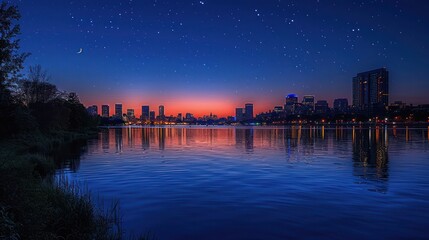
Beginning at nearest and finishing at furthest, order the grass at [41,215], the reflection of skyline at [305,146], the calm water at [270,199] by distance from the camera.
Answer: the grass at [41,215] → the calm water at [270,199] → the reflection of skyline at [305,146]

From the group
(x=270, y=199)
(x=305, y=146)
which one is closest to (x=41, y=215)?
(x=270, y=199)

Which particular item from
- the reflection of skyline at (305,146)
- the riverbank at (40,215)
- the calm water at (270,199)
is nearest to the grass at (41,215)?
the riverbank at (40,215)

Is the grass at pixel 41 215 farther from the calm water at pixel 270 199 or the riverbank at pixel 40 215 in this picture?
the calm water at pixel 270 199

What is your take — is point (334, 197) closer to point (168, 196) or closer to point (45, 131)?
point (168, 196)

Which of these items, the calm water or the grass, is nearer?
the grass

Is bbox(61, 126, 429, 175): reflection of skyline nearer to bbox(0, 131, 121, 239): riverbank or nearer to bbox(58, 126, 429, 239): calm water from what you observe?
bbox(58, 126, 429, 239): calm water

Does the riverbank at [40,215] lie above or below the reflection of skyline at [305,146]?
above

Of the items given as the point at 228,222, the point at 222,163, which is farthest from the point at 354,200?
the point at 222,163

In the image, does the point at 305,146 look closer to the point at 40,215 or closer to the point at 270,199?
the point at 270,199

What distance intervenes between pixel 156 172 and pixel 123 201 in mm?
11158

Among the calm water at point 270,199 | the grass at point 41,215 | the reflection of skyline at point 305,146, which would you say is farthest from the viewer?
the reflection of skyline at point 305,146

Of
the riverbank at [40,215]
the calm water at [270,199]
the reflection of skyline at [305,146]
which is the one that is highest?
the riverbank at [40,215]

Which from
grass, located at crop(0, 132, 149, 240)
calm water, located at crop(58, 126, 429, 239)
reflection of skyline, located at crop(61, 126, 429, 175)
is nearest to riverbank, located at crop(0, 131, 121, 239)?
grass, located at crop(0, 132, 149, 240)

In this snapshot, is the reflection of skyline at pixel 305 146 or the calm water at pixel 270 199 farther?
the reflection of skyline at pixel 305 146
